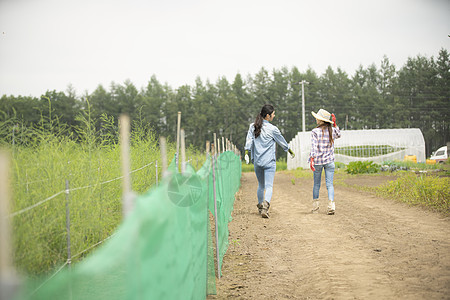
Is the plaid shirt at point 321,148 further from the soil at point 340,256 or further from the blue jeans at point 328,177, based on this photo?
the soil at point 340,256

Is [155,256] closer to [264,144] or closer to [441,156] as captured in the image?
[264,144]

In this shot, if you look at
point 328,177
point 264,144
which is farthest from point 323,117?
point 264,144

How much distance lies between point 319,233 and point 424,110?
60.8m

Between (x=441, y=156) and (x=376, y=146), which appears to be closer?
(x=441, y=156)

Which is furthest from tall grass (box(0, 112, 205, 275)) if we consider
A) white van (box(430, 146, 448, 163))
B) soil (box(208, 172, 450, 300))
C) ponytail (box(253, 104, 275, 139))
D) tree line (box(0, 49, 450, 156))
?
tree line (box(0, 49, 450, 156))

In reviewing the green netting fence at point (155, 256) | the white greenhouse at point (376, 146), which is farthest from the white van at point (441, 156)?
the green netting fence at point (155, 256)

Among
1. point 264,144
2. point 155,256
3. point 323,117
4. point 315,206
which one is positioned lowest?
point 315,206

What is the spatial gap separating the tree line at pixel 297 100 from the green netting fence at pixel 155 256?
54.4m

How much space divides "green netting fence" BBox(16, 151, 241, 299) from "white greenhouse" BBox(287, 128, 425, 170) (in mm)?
28404

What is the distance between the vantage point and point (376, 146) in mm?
31734

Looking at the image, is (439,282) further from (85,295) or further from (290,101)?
(290,101)

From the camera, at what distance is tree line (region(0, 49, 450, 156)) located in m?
60.8

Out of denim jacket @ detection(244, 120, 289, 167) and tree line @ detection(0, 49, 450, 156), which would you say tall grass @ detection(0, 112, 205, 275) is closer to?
denim jacket @ detection(244, 120, 289, 167)

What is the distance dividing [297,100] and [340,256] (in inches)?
2455
